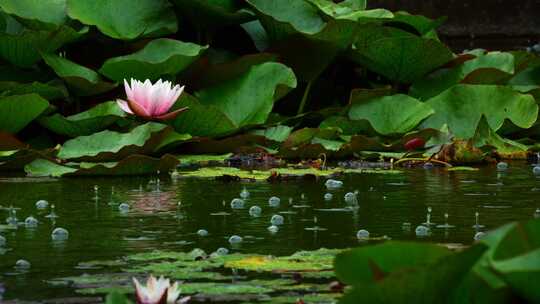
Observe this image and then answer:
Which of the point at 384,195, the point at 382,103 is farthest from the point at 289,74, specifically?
the point at 384,195

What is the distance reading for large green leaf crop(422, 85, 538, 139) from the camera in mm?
6969

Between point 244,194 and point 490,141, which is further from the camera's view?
point 490,141

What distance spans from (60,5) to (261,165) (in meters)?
1.56

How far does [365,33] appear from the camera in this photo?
7262 millimetres

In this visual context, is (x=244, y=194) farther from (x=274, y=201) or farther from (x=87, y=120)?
(x=87, y=120)

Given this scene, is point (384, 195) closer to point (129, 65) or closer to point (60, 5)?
point (129, 65)

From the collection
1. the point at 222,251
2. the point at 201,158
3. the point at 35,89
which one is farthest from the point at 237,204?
the point at 35,89

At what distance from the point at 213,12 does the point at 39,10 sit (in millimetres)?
937

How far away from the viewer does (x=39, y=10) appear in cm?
691

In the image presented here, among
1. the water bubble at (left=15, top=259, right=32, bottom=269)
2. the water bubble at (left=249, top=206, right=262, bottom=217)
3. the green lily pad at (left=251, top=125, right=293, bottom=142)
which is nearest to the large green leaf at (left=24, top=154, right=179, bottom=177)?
the green lily pad at (left=251, top=125, right=293, bottom=142)

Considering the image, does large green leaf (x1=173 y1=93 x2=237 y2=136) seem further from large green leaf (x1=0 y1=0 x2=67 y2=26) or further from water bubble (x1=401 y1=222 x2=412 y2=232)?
water bubble (x1=401 y1=222 x2=412 y2=232)

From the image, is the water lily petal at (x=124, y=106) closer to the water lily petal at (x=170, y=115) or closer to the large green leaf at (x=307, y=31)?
the water lily petal at (x=170, y=115)

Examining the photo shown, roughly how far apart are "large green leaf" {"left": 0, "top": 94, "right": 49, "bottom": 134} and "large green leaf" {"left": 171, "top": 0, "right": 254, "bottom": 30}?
113cm

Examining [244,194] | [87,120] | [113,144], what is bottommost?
[244,194]
